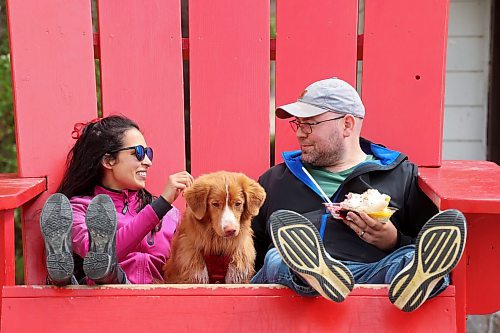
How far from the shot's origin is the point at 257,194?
2.42 m

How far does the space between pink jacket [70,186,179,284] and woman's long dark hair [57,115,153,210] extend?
1.6 inches

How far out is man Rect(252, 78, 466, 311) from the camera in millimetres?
2053

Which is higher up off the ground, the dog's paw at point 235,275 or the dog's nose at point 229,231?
the dog's nose at point 229,231

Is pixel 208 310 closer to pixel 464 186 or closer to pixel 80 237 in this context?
pixel 80 237

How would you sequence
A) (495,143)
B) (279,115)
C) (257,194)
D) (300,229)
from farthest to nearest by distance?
(495,143), (279,115), (257,194), (300,229)

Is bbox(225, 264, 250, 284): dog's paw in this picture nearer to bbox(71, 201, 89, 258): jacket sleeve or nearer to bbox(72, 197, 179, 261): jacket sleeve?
bbox(72, 197, 179, 261): jacket sleeve

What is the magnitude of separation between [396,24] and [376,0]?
0.40 ft

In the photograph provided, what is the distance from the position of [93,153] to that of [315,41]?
3.14 ft

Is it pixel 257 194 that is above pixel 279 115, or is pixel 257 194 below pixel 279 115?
below

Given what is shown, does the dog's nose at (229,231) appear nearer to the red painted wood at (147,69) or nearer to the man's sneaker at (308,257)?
the man's sneaker at (308,257)

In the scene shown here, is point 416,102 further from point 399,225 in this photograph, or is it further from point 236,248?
point 236,248

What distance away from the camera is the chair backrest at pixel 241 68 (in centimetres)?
293

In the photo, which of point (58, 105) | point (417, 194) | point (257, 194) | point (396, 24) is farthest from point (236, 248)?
point (396, 24)

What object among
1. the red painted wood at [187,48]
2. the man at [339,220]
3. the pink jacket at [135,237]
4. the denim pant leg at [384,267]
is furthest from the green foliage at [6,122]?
the denim pant leg at [384,267]
